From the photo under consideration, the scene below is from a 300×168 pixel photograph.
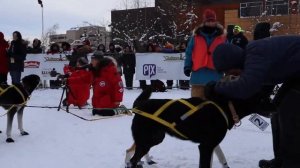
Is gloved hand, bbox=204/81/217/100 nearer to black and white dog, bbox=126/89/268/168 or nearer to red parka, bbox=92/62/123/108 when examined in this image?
black and white dog, bbox=126/89/268/168

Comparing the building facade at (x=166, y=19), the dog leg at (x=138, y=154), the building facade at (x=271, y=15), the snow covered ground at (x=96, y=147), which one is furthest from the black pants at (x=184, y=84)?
the building facade at (x=166, y=19)

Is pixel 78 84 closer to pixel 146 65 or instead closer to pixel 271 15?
pixel 146 65

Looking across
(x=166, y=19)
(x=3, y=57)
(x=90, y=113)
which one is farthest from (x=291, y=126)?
(x=166, y=19)

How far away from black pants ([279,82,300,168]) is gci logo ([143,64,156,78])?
968 centimetres

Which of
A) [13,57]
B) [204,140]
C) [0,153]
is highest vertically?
[13,57]

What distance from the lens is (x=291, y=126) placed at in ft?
8.99

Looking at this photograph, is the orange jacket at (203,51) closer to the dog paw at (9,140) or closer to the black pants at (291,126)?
the black pants at (291,126)

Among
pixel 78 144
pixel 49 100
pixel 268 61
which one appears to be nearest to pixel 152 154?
pixel 78 144

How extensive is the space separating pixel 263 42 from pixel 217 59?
1.18 feet

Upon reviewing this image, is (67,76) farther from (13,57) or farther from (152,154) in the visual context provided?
(152,154)

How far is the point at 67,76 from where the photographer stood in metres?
9.05

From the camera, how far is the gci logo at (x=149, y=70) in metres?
12.5

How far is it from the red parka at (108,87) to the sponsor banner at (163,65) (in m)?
4.37

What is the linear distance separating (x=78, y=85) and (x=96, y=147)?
3.61 meters
